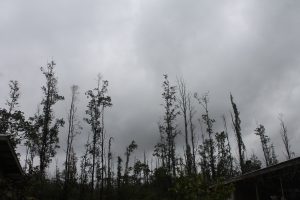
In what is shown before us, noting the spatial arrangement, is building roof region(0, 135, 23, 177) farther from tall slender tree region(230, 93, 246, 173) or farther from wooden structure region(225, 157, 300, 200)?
tall slender tree region(230, 93, 246, 173)

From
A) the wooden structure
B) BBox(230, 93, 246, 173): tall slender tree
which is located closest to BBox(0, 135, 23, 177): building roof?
the wooden structure

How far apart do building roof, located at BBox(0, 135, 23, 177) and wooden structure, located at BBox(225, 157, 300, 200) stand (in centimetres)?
934

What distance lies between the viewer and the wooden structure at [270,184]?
46.8ft

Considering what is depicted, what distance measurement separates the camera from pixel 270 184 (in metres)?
17.0

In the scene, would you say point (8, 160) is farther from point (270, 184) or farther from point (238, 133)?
point (238, 133)

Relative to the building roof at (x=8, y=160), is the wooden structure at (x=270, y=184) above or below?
below

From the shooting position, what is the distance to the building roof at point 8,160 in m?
10.4

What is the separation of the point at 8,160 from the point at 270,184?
12.2 m

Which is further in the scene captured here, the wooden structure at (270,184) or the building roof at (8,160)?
the wooden structure at (270,184)

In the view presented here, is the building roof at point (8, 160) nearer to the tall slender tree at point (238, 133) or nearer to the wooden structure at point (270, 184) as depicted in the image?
the wooden structure at point (270, 184)

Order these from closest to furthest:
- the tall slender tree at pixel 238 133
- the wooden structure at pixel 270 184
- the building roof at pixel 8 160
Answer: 1. the building roof at pixel 8 160
2. the wooden structure at pixel 270 184
3. the tall slender tree at pixel 238 133

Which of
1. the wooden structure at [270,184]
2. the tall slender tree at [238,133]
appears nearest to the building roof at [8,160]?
the wooden structure at [270,184]

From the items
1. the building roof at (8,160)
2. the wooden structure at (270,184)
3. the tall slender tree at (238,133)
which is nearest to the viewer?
the building roof at (8,160)

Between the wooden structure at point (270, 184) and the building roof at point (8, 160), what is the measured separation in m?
9.34
